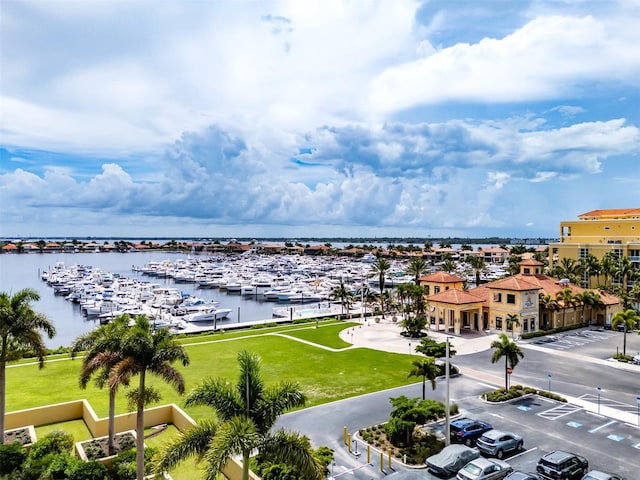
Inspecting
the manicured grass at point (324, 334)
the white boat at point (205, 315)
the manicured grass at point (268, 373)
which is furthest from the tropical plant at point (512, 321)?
the white boat at point (205, 315)

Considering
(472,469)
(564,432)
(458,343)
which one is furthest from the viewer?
(458,343)

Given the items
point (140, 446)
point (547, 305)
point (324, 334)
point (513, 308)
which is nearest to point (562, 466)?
point (140, 446)

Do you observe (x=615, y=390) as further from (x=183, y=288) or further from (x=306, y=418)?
(x=183, y=288)

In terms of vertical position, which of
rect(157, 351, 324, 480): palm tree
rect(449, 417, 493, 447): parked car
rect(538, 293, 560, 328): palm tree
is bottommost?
rect(449, 417, 493, 447): parked car

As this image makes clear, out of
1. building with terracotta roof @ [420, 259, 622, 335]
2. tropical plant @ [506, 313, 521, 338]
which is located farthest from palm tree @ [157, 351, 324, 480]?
tropical plant @ [506, 313, 521, 338]

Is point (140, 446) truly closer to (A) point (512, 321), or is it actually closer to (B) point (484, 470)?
(B) point (484, 470)

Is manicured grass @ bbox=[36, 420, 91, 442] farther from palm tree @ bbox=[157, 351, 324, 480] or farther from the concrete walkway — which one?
the concrete walkway
